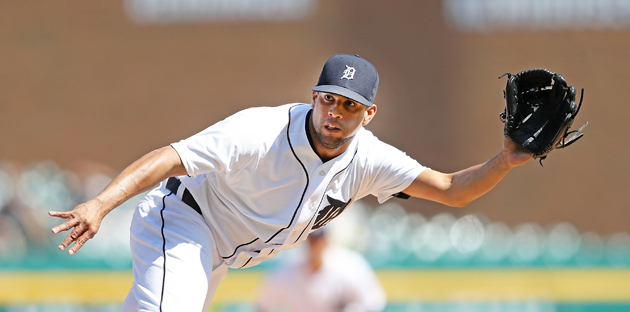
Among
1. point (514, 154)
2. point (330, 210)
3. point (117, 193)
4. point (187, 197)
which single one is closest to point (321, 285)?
point (330, 210)

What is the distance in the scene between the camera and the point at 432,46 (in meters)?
17.3

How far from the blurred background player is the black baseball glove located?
2740 mm

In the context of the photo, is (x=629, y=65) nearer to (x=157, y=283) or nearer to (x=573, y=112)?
(x=573, y=112)

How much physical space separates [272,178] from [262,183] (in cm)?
6

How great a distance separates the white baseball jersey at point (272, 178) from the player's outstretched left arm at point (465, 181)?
82mm

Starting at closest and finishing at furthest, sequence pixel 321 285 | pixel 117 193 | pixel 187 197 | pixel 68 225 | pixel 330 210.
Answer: pixel 68 225, pixel 117 193, pixel 187 197, pixel 330 210, pixel 321 285

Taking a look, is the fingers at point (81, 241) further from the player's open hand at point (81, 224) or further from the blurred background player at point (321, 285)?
the blurred background player at point (321, 285)

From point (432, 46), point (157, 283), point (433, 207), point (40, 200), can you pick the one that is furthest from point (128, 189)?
point (432, 46)

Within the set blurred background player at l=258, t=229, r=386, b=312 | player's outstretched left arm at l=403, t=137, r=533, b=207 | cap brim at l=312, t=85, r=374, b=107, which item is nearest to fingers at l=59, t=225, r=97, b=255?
cap brim at l=312, t=85, r=374, b=107

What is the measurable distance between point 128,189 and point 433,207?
1368 cm

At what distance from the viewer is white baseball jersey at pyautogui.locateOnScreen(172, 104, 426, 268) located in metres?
3.64

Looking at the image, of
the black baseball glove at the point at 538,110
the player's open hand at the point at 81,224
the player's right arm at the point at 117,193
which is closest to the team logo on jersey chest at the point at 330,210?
the player's right arm at the point at 117,193

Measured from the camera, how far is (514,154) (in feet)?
13.2

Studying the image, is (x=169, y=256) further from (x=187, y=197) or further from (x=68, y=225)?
(x=68, y=225)
